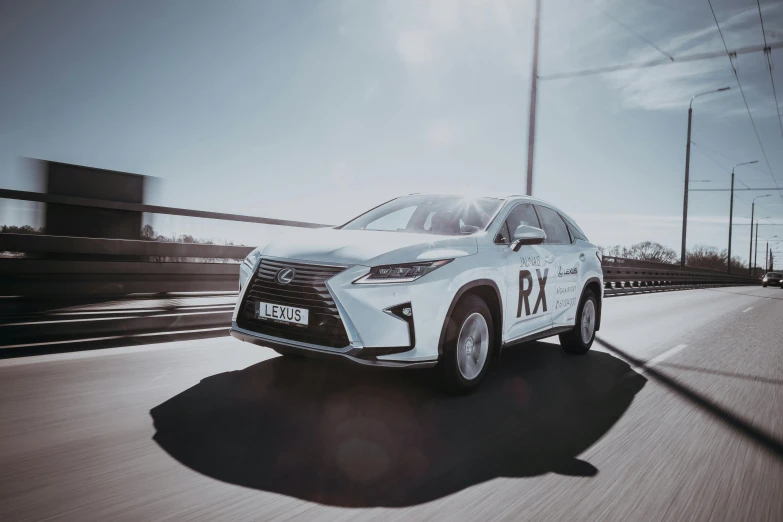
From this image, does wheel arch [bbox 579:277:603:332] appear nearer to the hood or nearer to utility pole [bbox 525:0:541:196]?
the hood

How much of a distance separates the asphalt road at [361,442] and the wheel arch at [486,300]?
0.49m

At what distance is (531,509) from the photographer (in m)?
2.59

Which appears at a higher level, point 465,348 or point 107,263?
point 107,263

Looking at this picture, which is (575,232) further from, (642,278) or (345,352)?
(642,278)

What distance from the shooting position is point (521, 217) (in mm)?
5613

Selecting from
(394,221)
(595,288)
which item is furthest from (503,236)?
(595,288)

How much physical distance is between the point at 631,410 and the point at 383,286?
2245mm

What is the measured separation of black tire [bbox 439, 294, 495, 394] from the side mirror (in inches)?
28.5

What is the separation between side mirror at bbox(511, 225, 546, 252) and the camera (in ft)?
16.1

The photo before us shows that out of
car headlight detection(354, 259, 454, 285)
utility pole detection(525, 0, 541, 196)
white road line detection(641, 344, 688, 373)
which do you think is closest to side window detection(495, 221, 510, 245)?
car headlight detection(354, 259, 454, 285)

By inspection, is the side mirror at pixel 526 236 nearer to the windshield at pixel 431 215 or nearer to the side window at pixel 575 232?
the windshield at pixel 431 215

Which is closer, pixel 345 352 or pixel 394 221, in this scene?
pixel 345 352

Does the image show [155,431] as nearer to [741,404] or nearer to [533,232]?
[533,232]

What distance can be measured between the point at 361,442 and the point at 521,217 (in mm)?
3114
